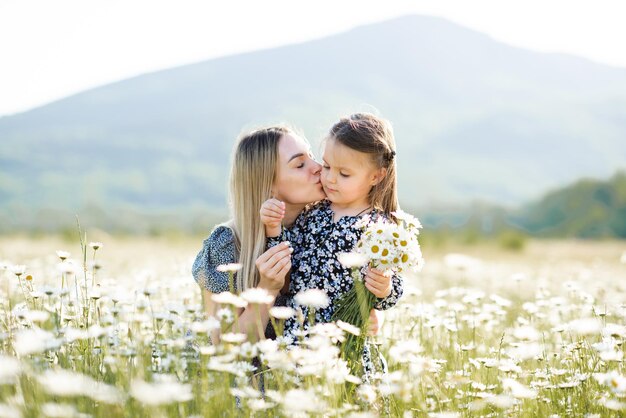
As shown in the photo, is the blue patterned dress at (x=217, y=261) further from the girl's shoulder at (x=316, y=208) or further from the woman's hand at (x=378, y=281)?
the woman's hand at (x=378, y=281)

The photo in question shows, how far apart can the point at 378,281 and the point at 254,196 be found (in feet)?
4.10

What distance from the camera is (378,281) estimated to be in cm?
403

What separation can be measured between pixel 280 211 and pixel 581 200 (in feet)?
151

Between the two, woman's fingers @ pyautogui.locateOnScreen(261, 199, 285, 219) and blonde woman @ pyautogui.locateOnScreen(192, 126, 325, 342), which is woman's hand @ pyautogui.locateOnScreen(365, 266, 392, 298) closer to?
woman's fingers @ pyautogui.locateOnScreen(261, 199, 285, 219)

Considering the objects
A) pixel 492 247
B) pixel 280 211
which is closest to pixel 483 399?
pixel 280 211

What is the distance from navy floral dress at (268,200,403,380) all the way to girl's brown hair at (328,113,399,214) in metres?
0.12

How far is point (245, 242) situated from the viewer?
4832 mm

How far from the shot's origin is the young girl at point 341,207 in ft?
15.1

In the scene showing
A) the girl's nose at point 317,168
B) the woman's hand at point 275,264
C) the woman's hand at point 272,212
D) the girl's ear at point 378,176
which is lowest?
the woman's hand at point 275,264

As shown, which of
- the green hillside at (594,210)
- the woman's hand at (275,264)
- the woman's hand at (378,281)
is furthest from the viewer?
the green hillside at (594,210)

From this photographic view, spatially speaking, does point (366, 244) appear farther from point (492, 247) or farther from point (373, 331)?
point (492, 247)

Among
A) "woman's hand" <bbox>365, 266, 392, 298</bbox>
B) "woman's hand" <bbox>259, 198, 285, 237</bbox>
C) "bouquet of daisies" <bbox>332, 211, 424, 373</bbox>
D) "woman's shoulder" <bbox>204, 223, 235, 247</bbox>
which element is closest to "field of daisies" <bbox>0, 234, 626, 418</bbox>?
"bouquet of daisies" <bbox>332, 211, 424, 373</bbox>

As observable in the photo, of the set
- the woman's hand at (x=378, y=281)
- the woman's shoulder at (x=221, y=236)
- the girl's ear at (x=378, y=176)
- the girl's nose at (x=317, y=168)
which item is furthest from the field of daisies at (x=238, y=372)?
the girl's nose at (x=317, y=168)

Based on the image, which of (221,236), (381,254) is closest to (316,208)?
(221,236)
